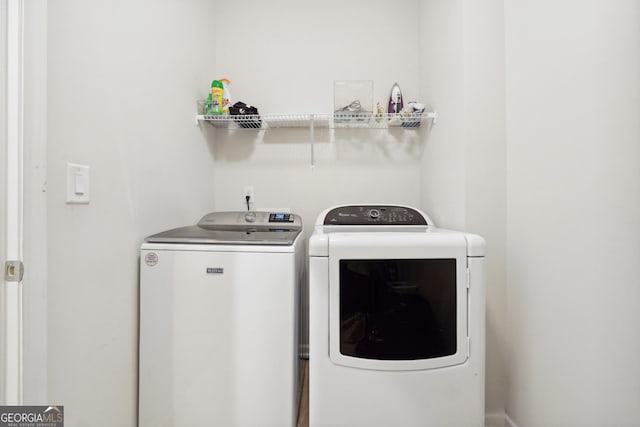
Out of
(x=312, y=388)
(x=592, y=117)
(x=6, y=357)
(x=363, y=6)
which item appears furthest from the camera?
(x=363, y=6)

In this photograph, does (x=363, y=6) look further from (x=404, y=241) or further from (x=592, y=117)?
(x=404, y=241)

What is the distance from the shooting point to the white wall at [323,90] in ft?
6.11

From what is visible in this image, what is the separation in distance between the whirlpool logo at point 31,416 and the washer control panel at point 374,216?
121 cm

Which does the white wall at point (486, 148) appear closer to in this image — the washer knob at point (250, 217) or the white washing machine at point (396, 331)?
the white washing machine at point (396, 331)

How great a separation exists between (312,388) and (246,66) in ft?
6.65

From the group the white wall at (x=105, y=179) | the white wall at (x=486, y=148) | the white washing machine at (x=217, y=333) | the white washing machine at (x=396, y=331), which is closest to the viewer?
the white wall at (x=105, y=179)

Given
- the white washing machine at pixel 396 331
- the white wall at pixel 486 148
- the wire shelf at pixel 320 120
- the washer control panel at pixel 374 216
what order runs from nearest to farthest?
the white washing machine at pixel 396 331
the white wall at pixel 486 148
the washer control panel at pixel 374 216
the wire shelf at pixel 320 120

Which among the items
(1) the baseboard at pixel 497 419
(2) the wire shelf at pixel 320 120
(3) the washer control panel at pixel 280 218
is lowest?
(1) the baseboard at pixel 497 419

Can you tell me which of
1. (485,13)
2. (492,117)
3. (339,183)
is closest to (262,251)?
(339,183)

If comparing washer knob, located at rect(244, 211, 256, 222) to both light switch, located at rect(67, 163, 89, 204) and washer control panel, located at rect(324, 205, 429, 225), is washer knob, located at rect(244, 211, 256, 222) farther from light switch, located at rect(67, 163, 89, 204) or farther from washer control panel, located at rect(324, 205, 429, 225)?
light switch, located at rect(67, 163, 89, 204)

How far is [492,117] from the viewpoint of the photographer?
124 centimetres

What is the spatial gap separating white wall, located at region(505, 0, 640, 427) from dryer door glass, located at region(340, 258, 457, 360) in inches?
15.6

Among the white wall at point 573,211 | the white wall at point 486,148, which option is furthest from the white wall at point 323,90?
the white wall at point 573,211

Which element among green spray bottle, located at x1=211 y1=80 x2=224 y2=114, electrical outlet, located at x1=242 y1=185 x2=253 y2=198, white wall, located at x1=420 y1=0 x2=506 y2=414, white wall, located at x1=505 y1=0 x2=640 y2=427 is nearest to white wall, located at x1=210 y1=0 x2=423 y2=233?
electrical outlet, located at x1=242 y1=185 x2=253 y2=198
